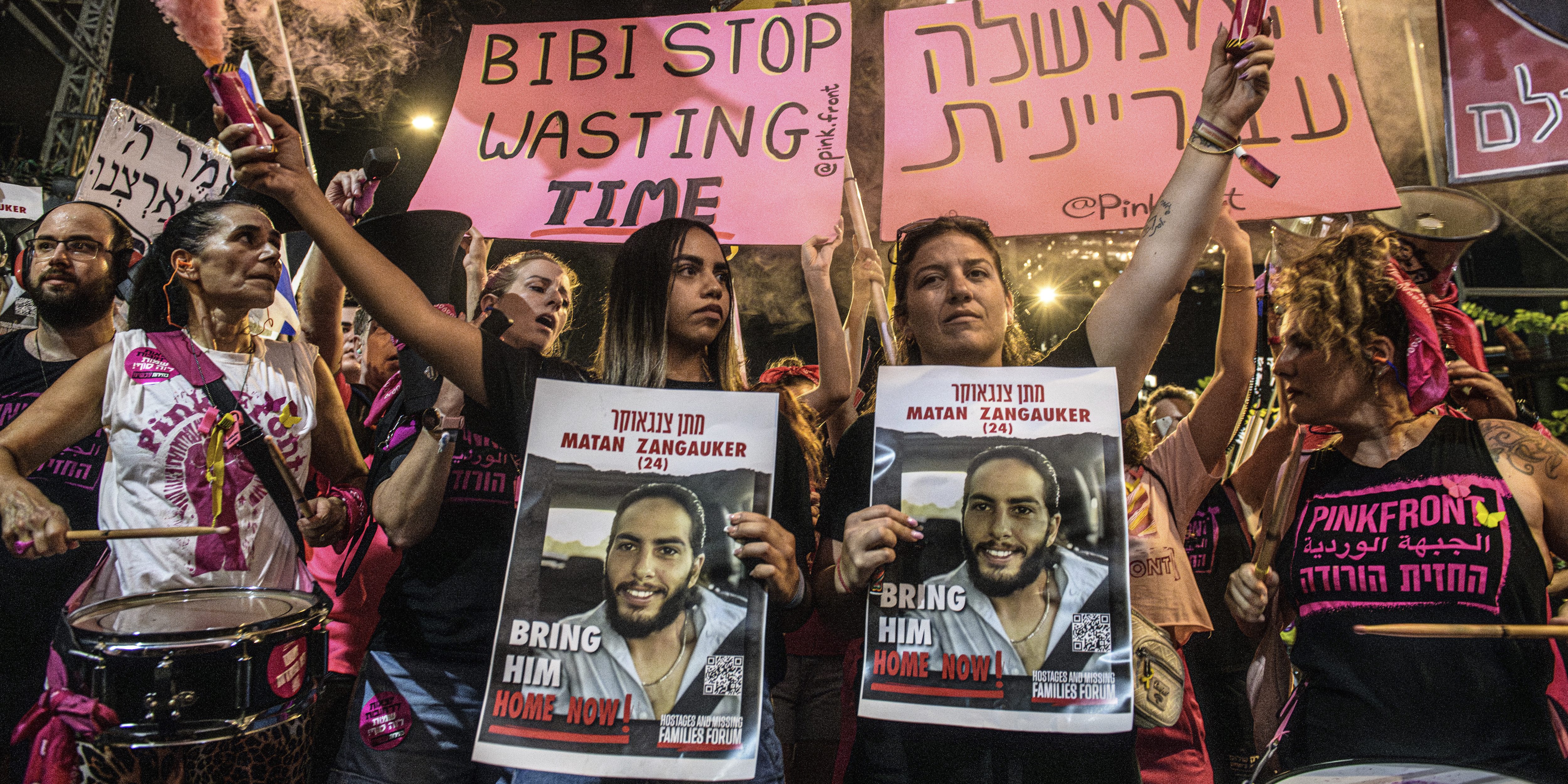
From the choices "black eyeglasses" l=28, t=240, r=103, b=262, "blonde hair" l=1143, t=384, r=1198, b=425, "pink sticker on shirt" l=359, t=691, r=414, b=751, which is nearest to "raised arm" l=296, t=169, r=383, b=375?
"black eyeglasses" l=28, t=240, r=103, b=262

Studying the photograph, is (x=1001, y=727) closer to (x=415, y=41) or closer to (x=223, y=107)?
(x=223, y=107)

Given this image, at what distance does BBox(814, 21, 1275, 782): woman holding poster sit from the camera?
165cm

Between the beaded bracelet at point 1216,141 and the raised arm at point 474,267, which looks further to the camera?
the raised arm at point 474,267

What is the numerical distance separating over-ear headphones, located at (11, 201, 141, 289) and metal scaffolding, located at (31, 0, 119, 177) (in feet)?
29.3

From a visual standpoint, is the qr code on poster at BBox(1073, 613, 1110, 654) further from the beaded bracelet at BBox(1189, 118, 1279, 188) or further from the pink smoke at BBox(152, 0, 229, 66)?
the pink smoke at BBox(152, 0, 229, 66)

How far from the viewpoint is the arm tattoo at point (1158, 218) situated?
1.82m

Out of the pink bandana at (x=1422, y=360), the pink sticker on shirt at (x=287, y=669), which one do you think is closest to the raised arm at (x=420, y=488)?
the pink sticker on shirt at (x=287, y=669)

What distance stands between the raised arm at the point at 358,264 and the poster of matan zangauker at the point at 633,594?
0.22 metres

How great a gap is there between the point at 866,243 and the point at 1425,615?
1783 millimetres

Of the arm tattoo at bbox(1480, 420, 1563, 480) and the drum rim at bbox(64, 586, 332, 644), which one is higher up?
the arm tattoo at bbox(1480, 420, 1563, 480)

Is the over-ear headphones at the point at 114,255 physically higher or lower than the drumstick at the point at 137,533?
higher

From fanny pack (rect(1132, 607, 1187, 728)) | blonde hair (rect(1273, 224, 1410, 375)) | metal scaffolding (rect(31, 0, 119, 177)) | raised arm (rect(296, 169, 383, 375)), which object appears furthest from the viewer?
metal scaffolding (rect(31, 0, 119, 177))

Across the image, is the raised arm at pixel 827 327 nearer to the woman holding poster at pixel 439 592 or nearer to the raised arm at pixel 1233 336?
the woman holding poster at pixel 439 592

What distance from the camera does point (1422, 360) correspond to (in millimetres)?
2145
